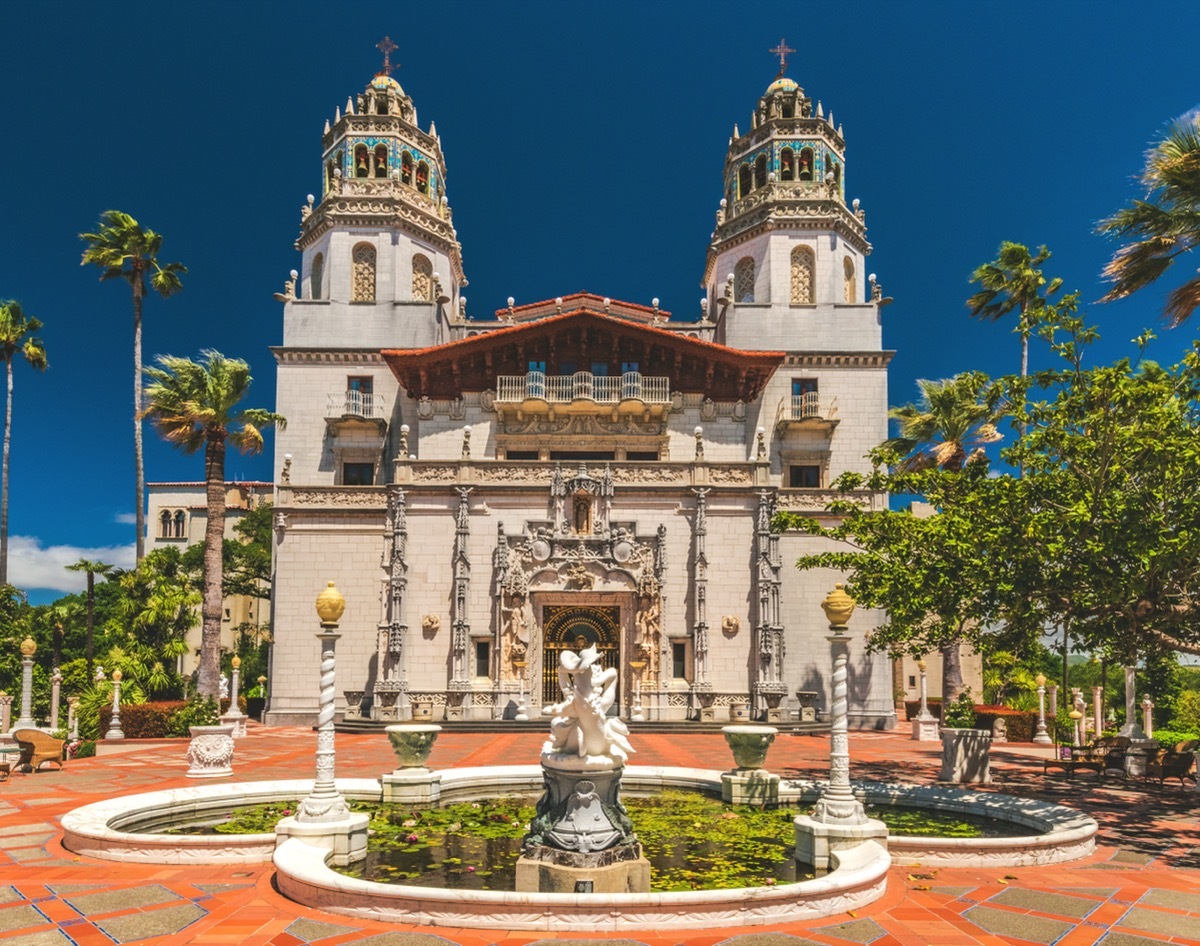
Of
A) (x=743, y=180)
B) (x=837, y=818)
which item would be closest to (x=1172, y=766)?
(x=837, y=818)

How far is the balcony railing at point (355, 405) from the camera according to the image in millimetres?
36250

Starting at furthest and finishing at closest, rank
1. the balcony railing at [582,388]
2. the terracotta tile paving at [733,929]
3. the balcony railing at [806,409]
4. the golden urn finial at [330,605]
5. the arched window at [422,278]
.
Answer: the arched window at [422,278], the balcony railing at [806,409], the balcony railing at [582,388], the golden urn finial at [330,605], the terracotta tile paving at [733,929]

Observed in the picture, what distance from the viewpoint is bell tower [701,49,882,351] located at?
123 ft

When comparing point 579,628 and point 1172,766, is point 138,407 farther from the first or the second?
point 1172,766

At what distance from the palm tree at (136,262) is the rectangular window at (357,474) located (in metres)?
9.33

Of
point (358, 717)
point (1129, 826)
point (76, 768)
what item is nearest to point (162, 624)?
point (358, 717)

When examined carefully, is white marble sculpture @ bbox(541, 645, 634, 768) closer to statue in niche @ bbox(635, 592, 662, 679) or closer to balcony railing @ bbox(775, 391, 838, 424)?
statue in niche @ bbox(635, 592, 662, 679)

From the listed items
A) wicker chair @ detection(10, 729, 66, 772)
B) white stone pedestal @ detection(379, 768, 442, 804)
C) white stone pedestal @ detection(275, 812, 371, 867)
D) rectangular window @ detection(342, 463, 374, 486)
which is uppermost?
rectangular window @ detection(342, 463, 374, 486)

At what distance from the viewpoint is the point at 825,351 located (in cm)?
3694

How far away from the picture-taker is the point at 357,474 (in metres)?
36.6

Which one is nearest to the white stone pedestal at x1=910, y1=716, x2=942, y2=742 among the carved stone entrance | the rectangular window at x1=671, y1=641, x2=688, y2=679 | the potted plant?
the rectangular window at x1=671, y1=641, x2=688, y2=679

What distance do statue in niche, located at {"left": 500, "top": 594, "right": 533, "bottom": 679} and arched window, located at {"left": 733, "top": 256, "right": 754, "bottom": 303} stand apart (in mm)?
17439

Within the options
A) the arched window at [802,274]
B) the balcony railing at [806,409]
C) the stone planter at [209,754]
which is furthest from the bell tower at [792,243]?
the stone planter at [209,754]

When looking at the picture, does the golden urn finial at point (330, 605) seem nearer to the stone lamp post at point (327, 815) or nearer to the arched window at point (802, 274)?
the stone lamp post at point (327, 815)
